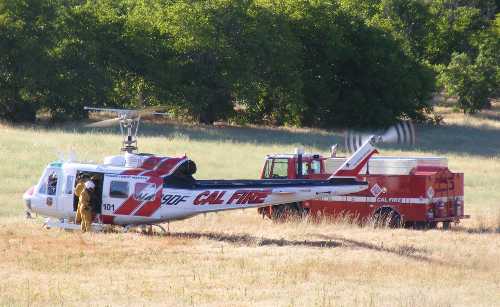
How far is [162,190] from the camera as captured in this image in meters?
21.0

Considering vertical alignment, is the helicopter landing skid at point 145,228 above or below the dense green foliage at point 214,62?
below

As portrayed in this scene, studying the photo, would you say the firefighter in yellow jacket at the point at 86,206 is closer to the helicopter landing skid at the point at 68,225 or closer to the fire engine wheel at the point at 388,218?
the helicopter landing skid at the point at 68,225

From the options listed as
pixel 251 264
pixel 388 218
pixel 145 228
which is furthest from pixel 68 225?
pixel 388 218

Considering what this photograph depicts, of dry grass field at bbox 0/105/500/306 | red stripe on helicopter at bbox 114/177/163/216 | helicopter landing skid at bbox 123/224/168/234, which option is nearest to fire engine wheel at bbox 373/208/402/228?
dry grass field at bbox 0/105/500/306

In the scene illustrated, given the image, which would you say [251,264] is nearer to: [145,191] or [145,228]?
[145,191]

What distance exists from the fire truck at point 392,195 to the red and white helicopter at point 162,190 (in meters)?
2.73

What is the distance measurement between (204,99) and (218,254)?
40.4 metres

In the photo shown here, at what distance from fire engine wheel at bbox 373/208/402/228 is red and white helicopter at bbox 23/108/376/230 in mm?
2836

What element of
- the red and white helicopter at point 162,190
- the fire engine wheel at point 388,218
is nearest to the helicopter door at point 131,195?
the red and white helicopter at point 162,190

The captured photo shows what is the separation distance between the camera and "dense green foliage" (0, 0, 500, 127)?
180 feet

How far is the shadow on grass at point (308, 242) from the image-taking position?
18.8 meters

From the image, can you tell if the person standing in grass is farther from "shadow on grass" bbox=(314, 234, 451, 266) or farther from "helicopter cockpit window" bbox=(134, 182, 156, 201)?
"shadow on grass" bbox=(314, 234, 451, 266)

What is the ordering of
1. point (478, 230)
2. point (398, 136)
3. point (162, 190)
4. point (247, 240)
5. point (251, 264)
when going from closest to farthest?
point (251, 264) < point (398, 136) < point (247, 240) < point (162, 190) < point (478, 230)

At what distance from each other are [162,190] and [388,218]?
5965 mm
